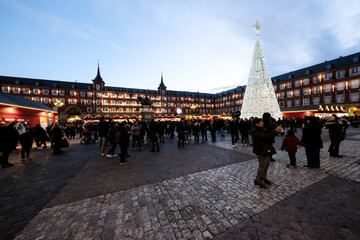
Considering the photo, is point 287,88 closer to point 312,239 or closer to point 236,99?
point 236,99

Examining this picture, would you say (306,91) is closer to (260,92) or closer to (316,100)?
(316,100)

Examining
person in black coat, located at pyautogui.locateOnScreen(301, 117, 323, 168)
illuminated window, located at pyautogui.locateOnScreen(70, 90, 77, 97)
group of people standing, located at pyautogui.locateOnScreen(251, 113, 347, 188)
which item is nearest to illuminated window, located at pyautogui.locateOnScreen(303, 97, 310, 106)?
group of people standing, located at pyautogui.locateOnScreen(251, 113, 347, 188)

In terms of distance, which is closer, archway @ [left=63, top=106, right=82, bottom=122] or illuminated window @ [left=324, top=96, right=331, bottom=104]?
illuminated window @ [left=324, top=96, right=331, bottom=104]

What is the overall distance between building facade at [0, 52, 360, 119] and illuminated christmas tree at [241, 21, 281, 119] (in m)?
18.2

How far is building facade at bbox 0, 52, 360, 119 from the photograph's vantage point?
39938 millimetres

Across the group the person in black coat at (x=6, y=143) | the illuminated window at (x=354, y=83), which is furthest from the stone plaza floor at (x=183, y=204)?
the illuminated window at (x=354, y=83)

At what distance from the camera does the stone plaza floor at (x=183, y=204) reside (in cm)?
281

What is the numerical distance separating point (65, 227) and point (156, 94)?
84.9 metres

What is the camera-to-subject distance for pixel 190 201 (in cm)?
384

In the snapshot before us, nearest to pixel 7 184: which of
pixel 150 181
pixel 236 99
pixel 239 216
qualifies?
pixel 150 181

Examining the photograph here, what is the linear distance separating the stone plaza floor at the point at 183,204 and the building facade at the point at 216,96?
3051cm

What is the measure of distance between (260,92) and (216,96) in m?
84.0

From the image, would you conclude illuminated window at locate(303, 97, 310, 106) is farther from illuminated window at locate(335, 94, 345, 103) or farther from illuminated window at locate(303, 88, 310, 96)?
illuminated window at locate(335, 94, 345, 103)

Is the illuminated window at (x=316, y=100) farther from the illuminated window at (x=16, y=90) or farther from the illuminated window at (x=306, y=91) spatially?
the illuminated window at (x=16, y=90)
